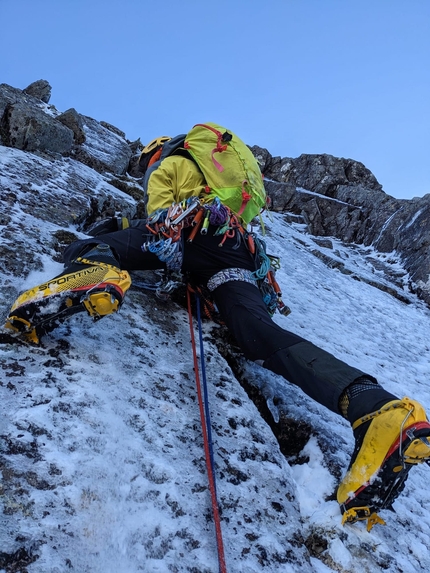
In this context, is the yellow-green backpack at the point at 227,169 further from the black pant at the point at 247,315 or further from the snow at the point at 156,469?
the snow at the point at 156,469

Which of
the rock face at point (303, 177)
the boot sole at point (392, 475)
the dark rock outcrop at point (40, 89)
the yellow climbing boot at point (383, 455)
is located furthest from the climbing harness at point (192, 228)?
the dark rock outcrop at point (40, 89)

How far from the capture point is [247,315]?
339 cm

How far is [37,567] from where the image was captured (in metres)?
1.57

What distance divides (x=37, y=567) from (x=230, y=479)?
1.22 meters

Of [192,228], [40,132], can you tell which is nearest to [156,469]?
[192,228]

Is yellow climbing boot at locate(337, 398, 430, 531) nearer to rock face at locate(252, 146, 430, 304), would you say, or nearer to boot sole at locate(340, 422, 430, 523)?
boot sole at locate(340, 422, 430, 523)

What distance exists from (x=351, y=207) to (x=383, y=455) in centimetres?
2488

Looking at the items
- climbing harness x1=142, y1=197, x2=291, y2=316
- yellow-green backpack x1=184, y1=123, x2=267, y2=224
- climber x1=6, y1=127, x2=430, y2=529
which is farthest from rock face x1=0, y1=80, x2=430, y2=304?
climber x1=6, y1=127, x2=430, y2=529

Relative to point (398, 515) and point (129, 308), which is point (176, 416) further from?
point (398, 515)

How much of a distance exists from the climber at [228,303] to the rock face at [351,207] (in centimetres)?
889

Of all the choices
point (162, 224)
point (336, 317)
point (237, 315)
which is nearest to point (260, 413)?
point (237, 315)

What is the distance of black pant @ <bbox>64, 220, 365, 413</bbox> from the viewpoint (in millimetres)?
2691

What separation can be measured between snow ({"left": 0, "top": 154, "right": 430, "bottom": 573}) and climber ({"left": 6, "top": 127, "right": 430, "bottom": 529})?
0.97 ft

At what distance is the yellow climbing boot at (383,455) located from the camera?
2.13 meters
